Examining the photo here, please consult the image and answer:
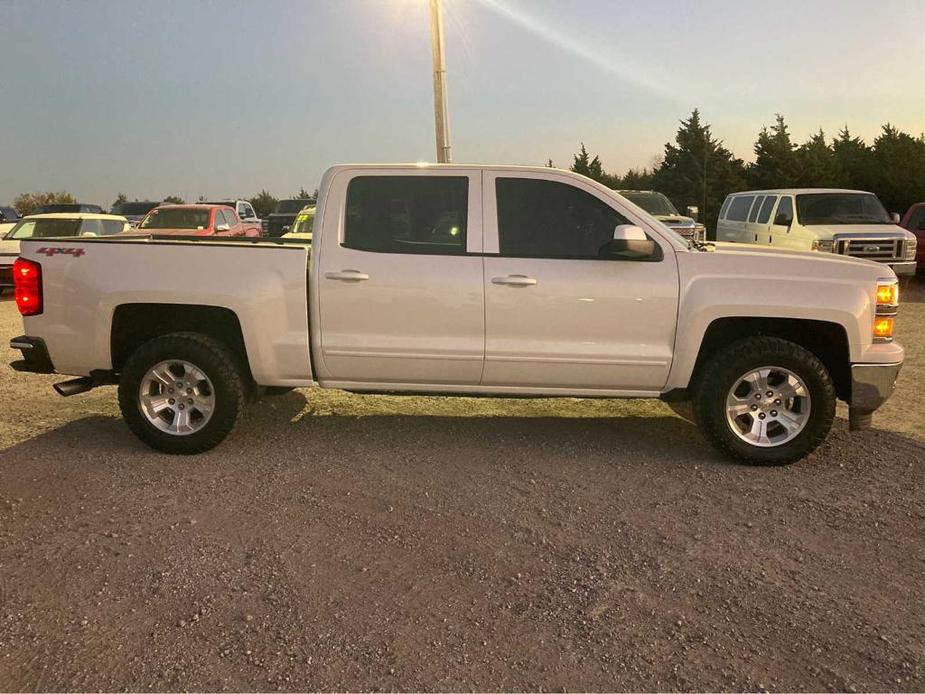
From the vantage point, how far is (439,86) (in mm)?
16875

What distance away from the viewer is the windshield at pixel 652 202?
1692 cm

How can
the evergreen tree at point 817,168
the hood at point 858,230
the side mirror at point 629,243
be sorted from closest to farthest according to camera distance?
1. the side mirror at point 629,243
2. the hood at point 858,230
3. the evergreen tree at point 817,168

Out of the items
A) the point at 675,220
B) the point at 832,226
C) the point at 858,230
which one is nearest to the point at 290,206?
the point at 675,220

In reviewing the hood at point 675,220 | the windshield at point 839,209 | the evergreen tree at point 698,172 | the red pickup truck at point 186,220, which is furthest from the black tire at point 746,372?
the evergreen tree at point 698,172

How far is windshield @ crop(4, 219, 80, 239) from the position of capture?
47.7 ft

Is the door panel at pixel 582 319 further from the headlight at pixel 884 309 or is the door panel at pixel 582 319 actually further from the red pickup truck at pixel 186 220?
the red pickup truck at pixel 186 220

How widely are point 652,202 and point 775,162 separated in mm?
26592

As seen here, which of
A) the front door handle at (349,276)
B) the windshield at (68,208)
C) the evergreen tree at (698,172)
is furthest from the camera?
the evergreen tree at (698,172)

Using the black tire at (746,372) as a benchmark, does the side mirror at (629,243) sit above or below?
above

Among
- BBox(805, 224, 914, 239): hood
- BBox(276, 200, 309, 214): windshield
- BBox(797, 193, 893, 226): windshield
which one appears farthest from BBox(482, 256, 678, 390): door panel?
BBox(276, 200, 309, 214): windshield

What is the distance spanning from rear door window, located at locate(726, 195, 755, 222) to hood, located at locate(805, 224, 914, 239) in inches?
96.9

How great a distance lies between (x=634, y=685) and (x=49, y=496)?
3.54 meters

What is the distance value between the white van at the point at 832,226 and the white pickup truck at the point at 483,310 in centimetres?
849

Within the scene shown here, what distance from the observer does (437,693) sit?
267 centimetres
